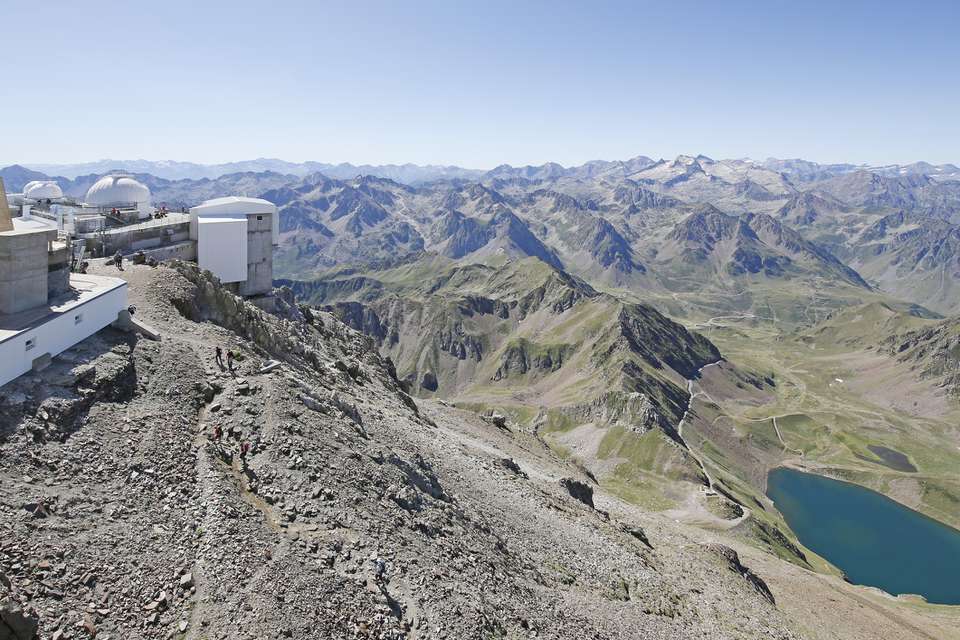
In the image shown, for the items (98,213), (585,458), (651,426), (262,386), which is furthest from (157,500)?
(651,426)

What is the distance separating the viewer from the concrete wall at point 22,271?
28.9 m

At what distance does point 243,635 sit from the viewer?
18547 mm

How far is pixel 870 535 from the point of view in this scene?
156750mm

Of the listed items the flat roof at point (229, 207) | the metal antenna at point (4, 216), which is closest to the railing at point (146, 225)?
the flat roof at point (229, 207)

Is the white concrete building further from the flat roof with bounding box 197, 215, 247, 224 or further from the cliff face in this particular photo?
the cliff face

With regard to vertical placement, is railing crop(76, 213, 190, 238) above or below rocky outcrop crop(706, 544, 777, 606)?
above

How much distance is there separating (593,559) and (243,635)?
91.6 ft

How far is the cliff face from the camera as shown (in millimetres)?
19125

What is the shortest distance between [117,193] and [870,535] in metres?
188

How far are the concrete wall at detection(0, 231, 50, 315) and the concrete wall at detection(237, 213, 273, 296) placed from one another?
31.1m

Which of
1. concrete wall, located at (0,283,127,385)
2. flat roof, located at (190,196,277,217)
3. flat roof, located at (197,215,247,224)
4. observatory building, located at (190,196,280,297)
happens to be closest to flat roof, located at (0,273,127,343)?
concrete wall, located at (0,283,127,385)

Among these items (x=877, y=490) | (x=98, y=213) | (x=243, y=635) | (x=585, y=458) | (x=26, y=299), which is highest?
(x=98, y=213)

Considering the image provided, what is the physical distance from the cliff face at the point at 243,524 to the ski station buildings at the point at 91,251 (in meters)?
1.81

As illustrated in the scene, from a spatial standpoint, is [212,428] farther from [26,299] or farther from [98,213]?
[98,213]
